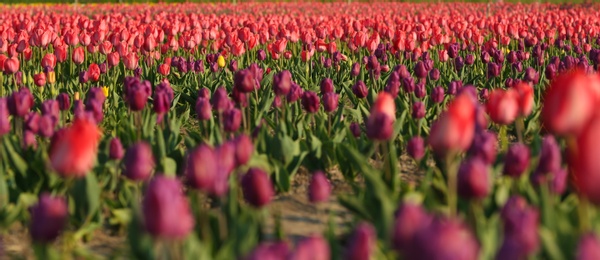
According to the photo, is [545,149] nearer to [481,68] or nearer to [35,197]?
[35,197]

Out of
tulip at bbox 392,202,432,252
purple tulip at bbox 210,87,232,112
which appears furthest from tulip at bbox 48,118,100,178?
purple tulip at bbox 210,87,232,112

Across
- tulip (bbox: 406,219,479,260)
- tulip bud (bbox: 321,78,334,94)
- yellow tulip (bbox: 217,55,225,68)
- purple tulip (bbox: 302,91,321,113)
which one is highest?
tulip (bbox: 406,219,479,260)

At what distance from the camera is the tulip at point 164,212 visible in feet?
6.48

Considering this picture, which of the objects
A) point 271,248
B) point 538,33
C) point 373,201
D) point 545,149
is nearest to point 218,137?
point 373,201

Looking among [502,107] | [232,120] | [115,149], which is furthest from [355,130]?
[115,149]

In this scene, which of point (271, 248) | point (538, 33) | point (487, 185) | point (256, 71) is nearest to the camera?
point (271, 248)

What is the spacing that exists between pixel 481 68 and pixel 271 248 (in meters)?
7.22

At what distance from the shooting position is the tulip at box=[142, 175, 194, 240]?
197 centimetres

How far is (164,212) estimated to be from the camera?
1977mm

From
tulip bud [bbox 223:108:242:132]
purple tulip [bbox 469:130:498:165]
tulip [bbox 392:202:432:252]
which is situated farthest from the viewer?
tulip bud [bbox 223:108:242:132]

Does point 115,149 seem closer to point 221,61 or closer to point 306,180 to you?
point 306,180

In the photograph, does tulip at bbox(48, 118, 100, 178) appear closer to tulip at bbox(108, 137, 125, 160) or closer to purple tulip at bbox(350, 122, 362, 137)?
tulip at bbox(108, 137, 125, 160)

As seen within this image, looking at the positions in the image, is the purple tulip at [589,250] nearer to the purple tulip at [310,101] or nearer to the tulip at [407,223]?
the tulip at [407,223]

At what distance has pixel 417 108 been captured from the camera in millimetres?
4645
